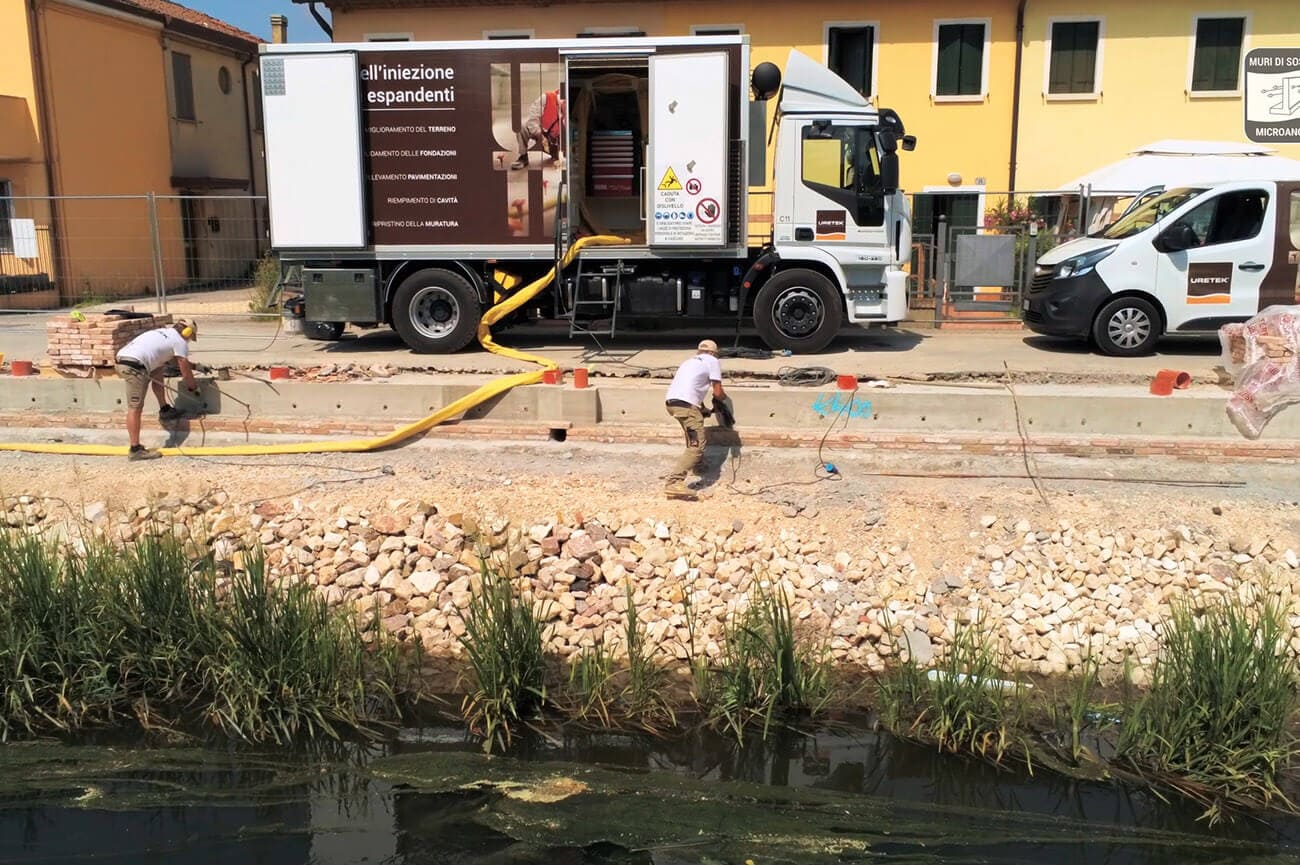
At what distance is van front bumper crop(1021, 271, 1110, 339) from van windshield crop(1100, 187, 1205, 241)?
2.28 feet

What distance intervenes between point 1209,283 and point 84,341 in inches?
481

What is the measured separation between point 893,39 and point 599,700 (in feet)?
56.8

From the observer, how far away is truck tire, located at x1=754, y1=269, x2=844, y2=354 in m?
12.3

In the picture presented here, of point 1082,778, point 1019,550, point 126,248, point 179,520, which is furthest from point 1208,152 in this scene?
point 126,248

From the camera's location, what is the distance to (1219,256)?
1207cm

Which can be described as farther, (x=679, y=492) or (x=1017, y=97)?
(x=1017, y=97)

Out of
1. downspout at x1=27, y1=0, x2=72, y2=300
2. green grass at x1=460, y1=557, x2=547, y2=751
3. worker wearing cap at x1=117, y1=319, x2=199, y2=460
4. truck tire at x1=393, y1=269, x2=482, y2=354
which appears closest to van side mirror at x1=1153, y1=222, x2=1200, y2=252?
truck tire at x1=393, y1=269, x2=482, y2=354

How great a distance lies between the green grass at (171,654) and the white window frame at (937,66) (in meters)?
17.3

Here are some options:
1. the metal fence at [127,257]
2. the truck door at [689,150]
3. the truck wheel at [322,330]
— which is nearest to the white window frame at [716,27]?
the metal fence at [127,257]

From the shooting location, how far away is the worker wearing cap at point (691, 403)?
8250mm


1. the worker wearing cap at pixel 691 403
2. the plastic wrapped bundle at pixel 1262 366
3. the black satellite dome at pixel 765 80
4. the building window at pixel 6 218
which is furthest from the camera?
the building window at pixel 6 218

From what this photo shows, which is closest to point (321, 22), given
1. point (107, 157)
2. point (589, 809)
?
point (107, 157)

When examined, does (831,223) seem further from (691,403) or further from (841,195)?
(691,403)

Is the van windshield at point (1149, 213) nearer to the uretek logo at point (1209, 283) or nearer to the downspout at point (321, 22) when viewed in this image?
the uretek logo at point (1209, 283)
